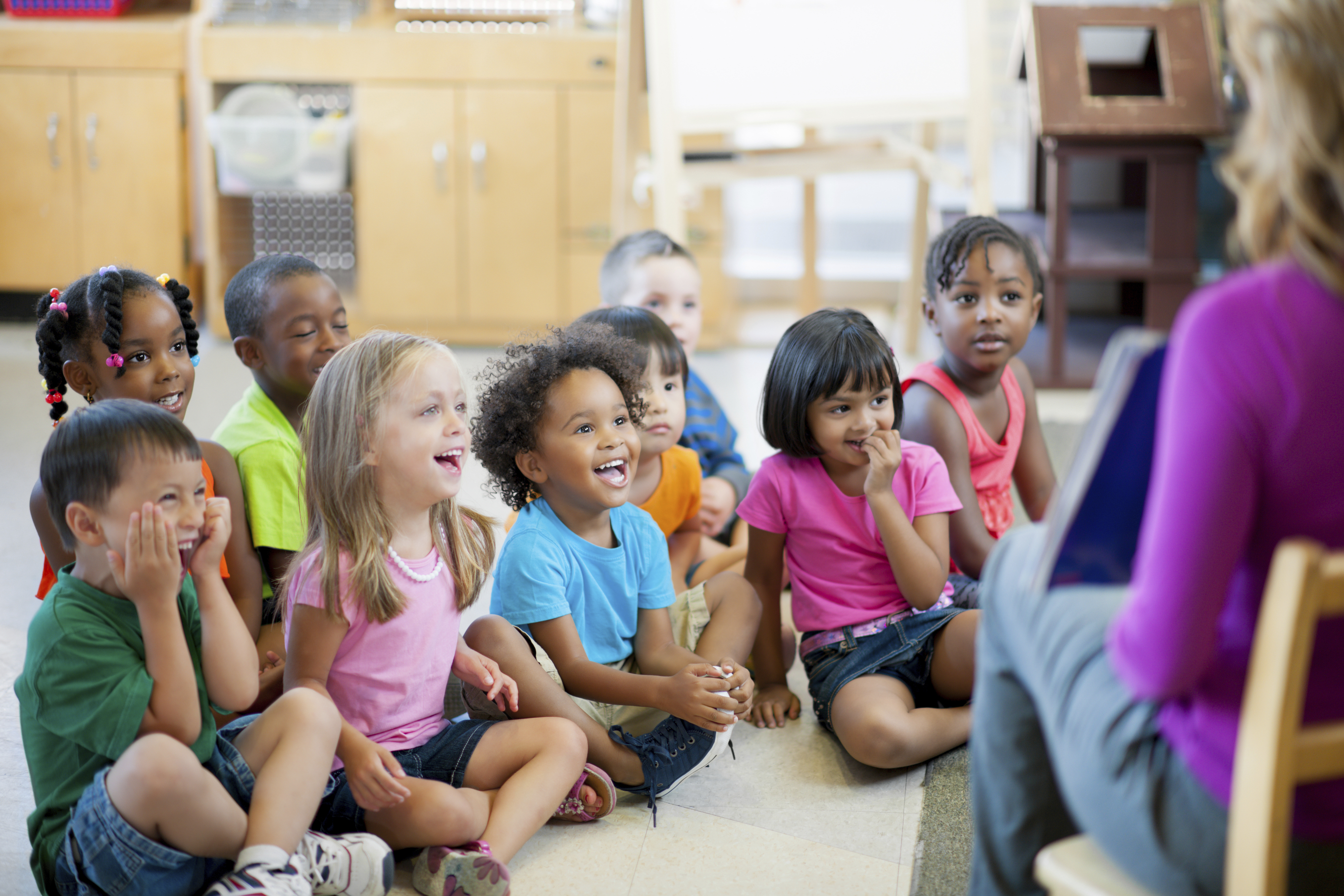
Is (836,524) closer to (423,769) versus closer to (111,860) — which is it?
(423,769)

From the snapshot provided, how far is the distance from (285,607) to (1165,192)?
280 cm

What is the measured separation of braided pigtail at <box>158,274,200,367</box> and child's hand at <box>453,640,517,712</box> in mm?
548

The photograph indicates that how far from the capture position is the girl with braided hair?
66.6 inches

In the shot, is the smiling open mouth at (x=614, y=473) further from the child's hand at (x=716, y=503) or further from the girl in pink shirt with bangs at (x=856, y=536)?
the child's hand at (x=716, y=503)

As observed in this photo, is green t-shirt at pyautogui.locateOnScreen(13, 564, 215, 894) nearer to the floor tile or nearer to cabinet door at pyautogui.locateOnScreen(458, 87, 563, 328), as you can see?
the floor tile

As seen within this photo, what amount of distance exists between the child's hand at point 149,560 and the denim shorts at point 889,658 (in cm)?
81

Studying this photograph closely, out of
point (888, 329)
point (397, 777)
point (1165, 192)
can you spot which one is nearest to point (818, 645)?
point (397, 777)

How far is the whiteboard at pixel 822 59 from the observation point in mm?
2660

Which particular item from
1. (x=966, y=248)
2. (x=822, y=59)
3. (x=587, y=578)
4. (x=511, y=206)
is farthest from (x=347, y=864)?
(x=511, y=206)

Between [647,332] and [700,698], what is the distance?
2.10ft

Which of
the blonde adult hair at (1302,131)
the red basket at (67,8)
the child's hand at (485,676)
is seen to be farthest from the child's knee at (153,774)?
the red basket at (67,8)

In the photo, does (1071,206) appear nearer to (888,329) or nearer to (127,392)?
(888,329)

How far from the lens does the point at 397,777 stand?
45.1 inches

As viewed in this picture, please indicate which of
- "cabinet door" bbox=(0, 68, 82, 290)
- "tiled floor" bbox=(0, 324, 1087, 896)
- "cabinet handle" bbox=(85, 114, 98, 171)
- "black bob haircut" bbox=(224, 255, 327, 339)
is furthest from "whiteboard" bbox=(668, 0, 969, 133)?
"cabinet door" bbox=(0, 68, 82, 290)
